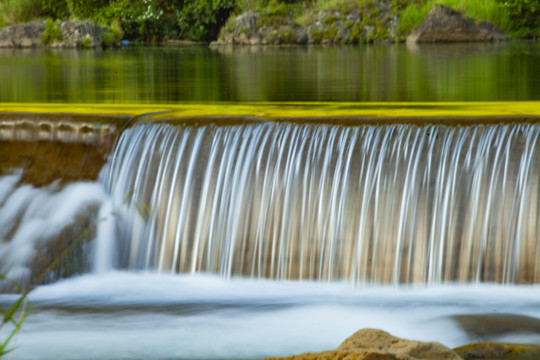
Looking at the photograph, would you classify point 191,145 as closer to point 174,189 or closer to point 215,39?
point 174,189

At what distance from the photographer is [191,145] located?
14.7 ft

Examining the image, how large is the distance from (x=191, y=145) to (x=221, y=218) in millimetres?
444

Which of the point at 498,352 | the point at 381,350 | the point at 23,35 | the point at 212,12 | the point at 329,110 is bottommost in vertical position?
the point at 498,352

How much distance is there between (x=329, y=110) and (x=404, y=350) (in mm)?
2443

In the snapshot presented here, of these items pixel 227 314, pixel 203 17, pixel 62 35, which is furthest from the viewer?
pixel 203 17

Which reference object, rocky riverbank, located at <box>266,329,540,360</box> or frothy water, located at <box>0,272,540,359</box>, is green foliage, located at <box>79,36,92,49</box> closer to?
frothy water, located at <box>0,272,540,359</box>

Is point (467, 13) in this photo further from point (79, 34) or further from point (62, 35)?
point (62, 35)

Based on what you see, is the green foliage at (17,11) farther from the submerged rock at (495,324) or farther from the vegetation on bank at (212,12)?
the submerged rock at (495,324)

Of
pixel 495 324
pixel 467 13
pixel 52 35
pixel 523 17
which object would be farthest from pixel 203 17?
pixel 495 324

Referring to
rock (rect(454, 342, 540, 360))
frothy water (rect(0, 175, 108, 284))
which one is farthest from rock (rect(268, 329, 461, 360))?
frothy water (rect(0, 175, 108, 284))

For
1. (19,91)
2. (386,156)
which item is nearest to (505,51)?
(19,91)

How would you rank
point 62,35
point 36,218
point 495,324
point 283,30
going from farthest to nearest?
point 283,30 → point 62,35 → point 36,218 → point 495,324

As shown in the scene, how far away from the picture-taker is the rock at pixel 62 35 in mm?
16438

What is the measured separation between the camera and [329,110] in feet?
15.4
